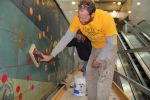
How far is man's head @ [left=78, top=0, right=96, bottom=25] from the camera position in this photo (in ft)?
9.15

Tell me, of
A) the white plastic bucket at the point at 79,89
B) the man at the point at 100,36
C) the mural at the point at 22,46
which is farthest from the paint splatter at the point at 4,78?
the white plastic bucket at the point at 79,89

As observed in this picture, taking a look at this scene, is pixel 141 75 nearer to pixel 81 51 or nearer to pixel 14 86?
pixel 81 51

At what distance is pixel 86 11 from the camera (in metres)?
2.80

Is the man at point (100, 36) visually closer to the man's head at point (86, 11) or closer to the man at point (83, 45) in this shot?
the man's head at point (86, 11)

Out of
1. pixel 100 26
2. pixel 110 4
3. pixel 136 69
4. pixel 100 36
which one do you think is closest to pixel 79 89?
pixel 100 36

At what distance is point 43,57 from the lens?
3.01 meters

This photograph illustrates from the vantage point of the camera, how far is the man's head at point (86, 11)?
279 cm

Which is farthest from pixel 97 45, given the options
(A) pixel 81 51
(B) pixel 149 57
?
(B) pixel 149 57

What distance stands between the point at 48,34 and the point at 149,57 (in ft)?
11.3

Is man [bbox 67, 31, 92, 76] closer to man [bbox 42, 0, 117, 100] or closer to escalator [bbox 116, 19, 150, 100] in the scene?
man [bbox 42, 0, 117, 100]

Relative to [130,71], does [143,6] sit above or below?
above

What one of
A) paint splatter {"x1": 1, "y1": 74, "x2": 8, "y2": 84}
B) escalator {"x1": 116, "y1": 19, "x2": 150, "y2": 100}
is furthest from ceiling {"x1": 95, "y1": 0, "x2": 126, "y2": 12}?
paint splatter {"x1": 1, "y1": 74, "x2": 8, "y2": 84}

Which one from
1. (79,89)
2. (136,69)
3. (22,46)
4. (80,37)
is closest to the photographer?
(22,46)

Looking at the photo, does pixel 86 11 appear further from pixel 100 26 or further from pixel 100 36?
pixel 100 36
